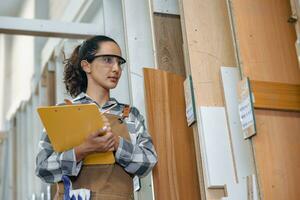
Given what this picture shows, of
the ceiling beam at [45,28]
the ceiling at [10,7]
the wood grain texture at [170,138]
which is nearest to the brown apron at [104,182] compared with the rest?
the wood grain texture at [170,138]

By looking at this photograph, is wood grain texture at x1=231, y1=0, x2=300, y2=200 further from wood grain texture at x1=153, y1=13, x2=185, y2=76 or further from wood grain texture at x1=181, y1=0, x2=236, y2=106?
wood grain texture at x1=153, y1=13, x2=185, y2=76

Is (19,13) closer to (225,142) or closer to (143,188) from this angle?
(143,188)

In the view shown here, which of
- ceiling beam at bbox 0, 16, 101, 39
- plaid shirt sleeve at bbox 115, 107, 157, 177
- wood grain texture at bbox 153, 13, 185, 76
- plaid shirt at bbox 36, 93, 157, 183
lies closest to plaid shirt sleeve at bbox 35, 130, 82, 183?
plaid shirt at bbox 36, 93, 157, 183

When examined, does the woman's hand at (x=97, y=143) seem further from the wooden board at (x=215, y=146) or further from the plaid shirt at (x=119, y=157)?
the wooden board at (x=215, y=146)

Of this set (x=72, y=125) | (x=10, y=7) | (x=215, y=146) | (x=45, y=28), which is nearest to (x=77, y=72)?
(x=72, y=125)

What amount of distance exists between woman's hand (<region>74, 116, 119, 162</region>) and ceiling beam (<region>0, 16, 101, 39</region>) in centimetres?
143

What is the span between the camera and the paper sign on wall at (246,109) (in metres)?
1.92

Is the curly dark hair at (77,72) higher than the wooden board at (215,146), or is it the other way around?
the curly dark hair at (77,72)

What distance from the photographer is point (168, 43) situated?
2676 mm

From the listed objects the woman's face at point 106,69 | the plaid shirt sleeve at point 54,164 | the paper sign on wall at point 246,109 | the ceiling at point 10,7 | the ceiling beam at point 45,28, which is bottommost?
the plaid shirt sleeve at point 54,164

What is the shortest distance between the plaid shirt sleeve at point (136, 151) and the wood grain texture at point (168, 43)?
1.79 feet

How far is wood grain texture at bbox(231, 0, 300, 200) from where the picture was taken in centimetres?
193

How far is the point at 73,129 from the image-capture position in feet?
6.25

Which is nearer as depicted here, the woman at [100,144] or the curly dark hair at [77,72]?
the woman at [100,144]
